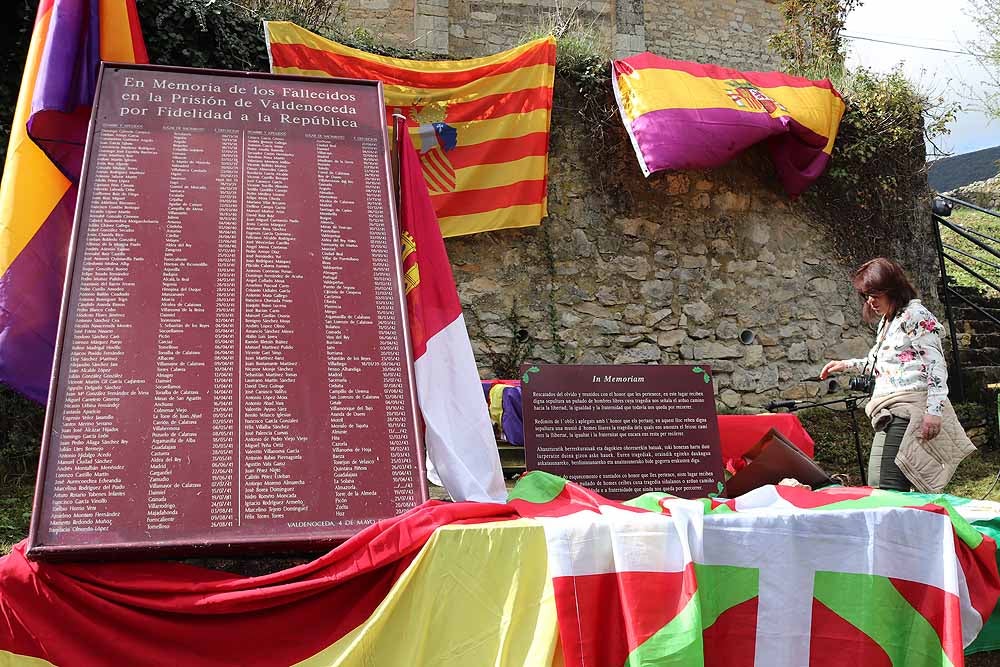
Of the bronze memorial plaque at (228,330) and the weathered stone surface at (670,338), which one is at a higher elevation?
the weathered stone surface at (670,338)

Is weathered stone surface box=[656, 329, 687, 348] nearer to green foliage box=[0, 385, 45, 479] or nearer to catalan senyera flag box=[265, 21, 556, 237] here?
catalan senyera flag box=[265, 21, 556, 237]

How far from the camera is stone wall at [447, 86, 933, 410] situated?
22.8 ft

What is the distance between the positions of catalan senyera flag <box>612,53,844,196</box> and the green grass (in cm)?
369

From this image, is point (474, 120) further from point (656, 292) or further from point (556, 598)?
point (556, 598)

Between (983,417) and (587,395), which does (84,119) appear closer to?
(587,395)

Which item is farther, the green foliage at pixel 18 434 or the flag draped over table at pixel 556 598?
the green foliage at pixel 18 434

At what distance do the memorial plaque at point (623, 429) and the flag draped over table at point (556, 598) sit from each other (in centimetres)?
114

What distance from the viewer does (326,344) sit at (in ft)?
9.70

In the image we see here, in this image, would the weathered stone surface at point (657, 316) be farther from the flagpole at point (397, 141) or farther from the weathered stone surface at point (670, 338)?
the flagpole at point (397, 141)

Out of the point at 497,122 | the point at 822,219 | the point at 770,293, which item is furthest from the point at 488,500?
the point at 822,219

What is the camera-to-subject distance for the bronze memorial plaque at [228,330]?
2.54 metres

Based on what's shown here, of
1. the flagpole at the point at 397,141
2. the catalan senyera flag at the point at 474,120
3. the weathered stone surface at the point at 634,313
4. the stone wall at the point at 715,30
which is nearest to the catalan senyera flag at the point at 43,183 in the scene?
the flagpole at the point at 397,141

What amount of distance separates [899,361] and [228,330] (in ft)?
9.78

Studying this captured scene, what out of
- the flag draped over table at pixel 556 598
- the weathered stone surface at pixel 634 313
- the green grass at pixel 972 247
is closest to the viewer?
the flag draped over table at pixel 556 598
